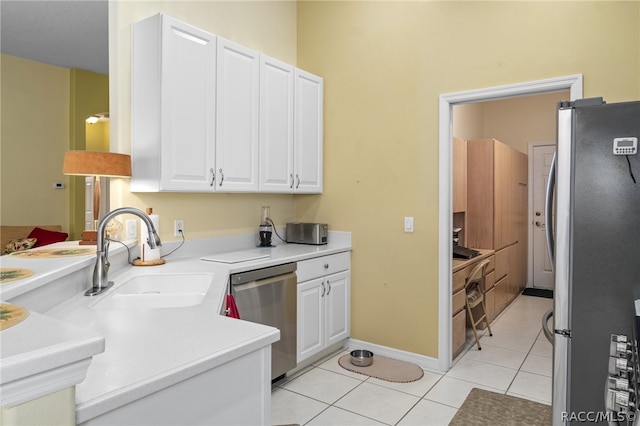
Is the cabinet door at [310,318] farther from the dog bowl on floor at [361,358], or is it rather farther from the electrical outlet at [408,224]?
the electrical outlet at [408,224]

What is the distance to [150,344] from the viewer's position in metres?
1.11

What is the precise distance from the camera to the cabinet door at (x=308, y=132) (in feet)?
11.8

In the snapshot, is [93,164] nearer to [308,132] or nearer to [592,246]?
[308,132]

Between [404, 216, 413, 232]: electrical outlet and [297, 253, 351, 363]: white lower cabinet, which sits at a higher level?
[404, 216, 413, 232]: electrical outlet

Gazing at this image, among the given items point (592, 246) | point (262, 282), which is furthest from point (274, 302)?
point (592, 246)

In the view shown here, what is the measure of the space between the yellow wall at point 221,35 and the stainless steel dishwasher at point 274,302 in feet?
2.34

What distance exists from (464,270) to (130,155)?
2860 millimetres

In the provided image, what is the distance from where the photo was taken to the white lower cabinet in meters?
3.11

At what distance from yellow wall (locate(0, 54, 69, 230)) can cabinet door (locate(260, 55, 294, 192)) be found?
114 inches

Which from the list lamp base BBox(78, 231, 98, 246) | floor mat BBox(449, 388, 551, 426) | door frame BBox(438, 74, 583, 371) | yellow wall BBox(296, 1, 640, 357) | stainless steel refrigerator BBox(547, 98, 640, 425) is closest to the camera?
stainless steel refrigerator BBox(547, 98, 640, 425)

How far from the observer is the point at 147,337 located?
3.83 ft

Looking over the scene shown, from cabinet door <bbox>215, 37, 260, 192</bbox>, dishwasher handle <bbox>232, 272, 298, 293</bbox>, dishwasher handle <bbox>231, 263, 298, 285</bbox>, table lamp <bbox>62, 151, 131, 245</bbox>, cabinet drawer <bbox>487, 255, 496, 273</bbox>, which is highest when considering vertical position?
cabinet door <bbox>215, 37, 260, 192</bbox>

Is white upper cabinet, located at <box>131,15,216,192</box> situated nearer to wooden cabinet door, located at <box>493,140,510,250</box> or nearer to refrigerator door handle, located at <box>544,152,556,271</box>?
refrigerator door handle, located at <box>544,152,556,271</box>

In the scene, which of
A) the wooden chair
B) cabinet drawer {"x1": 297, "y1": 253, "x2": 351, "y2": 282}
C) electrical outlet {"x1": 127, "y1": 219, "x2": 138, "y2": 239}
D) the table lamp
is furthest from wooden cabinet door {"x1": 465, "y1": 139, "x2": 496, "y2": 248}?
the table lamp
